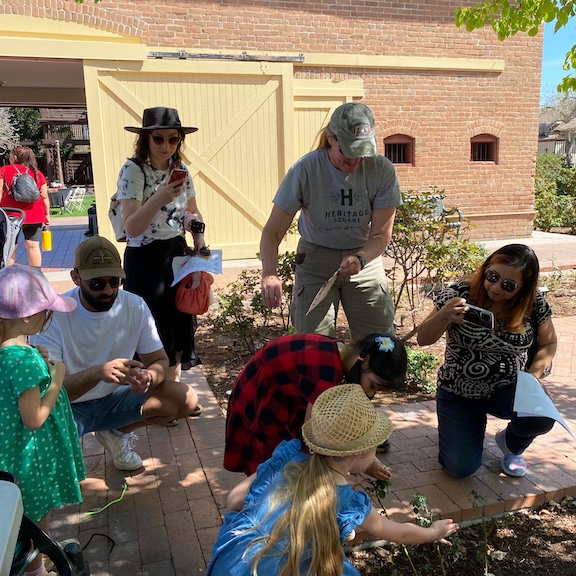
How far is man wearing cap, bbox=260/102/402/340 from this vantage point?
312cm

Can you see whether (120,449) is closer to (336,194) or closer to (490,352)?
(336,194)

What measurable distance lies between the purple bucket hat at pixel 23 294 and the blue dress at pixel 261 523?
1.07 meters

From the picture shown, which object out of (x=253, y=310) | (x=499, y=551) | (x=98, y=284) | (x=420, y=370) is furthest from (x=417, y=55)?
(x=499, y=551)

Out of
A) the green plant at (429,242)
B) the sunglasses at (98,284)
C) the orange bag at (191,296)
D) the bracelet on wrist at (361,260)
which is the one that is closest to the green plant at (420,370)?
the green plant at (429,242)

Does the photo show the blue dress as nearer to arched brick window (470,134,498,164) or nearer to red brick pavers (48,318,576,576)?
red brick pavers (48,318,576,576)

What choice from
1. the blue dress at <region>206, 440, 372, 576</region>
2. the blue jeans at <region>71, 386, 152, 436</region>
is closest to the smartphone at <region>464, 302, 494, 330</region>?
the blue dress at <region>206, 440, 372, 576</region>

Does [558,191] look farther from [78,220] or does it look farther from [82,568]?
[82,568]

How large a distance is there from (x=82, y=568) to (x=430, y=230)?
4164 millimetres

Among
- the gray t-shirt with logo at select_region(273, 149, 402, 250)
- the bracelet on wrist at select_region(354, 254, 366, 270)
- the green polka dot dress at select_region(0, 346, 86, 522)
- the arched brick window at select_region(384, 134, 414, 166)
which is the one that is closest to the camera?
the green polka dot dress at select_region(0, 346, 86, 522)

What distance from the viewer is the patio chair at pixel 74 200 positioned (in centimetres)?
2156

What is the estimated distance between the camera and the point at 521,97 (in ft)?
36.5

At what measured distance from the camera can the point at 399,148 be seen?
Result: 1070cm

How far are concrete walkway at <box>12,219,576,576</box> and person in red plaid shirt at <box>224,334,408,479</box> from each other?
464 mm

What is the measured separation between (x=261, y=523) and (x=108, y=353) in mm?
1498
